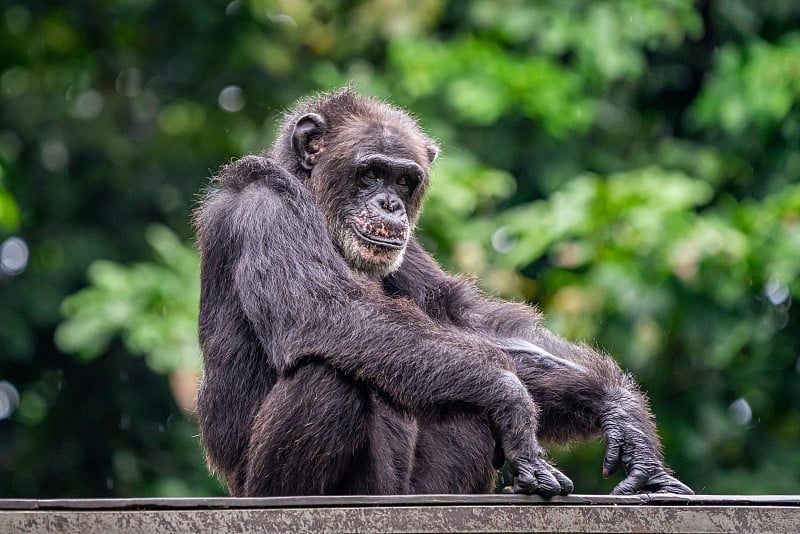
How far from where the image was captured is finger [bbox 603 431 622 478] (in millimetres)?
4719

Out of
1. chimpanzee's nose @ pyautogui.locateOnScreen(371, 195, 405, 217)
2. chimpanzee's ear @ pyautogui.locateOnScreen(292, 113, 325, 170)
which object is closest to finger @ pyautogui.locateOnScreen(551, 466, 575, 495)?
chimpanzee's nose @ pyautogui.locateOnScreen(371, 195, 405, 217)

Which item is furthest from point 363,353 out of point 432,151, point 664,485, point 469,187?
point 469,187

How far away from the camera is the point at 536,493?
4.02 m

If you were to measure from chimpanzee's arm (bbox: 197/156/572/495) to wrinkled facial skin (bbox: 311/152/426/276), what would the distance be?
331 mm

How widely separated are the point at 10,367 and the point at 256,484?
26.8ft

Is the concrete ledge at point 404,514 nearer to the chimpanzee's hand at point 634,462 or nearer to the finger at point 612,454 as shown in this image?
the chimpanzee's hand at point 634,462

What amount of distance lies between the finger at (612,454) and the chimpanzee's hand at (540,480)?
2.16 feet

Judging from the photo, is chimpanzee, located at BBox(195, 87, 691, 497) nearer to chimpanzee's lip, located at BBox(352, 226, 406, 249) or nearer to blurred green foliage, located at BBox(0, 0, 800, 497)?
chimpanzee's lip, located at BBox(352, 226, 406, 249)

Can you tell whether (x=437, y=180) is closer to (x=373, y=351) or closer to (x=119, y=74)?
(x=373, y=351)

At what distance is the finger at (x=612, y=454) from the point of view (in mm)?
4719

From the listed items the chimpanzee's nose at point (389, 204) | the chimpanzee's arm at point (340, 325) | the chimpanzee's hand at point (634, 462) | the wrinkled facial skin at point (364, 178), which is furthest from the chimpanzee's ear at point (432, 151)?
the chimpanzee's hand at point (634, 462)

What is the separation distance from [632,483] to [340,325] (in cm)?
123

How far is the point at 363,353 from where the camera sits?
14.7 feet

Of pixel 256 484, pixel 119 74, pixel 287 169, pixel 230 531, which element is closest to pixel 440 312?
pixel 287 169
